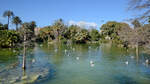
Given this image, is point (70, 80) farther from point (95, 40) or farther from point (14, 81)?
point (95, 40)

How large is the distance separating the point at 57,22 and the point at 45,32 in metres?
5.29

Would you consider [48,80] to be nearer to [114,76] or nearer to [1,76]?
[1,76]

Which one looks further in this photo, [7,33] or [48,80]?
[7,33]

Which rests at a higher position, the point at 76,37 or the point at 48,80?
the point at 76,37

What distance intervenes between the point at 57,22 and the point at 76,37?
851cm

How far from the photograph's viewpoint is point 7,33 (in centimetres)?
2484

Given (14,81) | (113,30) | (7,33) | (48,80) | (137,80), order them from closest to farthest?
(14,81) < (48,80) < (137,80) < (7,33) < (113,30)

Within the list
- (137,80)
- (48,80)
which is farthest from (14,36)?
(137,80)

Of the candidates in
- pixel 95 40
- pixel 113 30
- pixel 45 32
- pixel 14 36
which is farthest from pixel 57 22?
pixel 14 36

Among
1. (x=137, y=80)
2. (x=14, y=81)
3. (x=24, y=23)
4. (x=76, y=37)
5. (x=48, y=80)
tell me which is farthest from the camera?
(x=76, y=37)

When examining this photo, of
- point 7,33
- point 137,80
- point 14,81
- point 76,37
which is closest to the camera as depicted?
point 14,81

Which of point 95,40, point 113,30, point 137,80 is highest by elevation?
point 113,30

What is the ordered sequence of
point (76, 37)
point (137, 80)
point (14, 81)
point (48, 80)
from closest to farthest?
point (14, 81) → point (48, 80) → point (137, 80) → point (76, 37)

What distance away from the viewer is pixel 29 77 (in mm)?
8836
